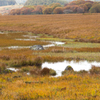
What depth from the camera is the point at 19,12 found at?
19225 cm

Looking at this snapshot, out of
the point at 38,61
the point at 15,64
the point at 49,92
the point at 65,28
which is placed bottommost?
the point at 65,28

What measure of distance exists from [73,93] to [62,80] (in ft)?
9.52

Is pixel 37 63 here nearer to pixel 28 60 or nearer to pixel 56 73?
pixel 28 60

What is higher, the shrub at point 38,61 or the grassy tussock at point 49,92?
the grassy tussock at point 49,92

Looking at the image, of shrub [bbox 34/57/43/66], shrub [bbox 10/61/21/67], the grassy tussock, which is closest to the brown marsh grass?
shrub [bbox 34/57/43/66]

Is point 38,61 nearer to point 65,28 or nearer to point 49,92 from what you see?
point 49,92

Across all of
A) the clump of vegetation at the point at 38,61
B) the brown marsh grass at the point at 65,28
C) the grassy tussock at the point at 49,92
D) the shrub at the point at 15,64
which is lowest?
the brown marsh grass at the point at 65,28

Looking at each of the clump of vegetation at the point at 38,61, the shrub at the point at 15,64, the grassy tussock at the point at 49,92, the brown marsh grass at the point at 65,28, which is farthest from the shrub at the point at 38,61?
the brown marsh grass at the point at 65,28

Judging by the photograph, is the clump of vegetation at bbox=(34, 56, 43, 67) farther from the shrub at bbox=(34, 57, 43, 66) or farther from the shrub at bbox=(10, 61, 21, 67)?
the shrub at bbox=(10, 61, 21, 67)

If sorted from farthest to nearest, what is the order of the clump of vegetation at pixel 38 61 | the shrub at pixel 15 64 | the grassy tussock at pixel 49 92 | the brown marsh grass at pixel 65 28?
the brown marsh grass at pixel 65 28, the clump of vegetation at pixel 38 61, the shrub at pixel 15 64, the grassy tussock at pixel 49 92

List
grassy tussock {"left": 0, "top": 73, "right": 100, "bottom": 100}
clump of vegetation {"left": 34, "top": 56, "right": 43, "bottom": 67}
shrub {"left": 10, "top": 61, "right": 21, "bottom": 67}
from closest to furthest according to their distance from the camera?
grassy tussock {"left": 0, "top": 73, "right": 100, "bottom": 100}, shrub {"left": 10, "top": 61, "right": 21, "bottom": 67}, clump of vegetation {"left": 34, "top": 56, "right": 43, "bottom": 67}

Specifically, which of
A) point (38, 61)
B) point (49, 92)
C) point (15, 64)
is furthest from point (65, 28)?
point (49, 92)

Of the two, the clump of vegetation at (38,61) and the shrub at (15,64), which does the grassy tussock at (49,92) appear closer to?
the shrub at (15,64)

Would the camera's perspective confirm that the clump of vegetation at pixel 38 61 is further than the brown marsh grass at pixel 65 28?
No
